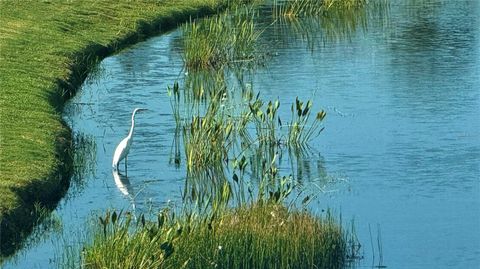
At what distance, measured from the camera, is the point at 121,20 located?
96.2ft

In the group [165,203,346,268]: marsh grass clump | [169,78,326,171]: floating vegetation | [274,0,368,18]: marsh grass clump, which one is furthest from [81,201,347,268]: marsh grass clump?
[274,0,368,18]: marsh grass clump

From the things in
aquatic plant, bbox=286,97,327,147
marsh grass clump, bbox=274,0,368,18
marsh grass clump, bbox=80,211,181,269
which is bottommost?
marsh grass clump, bbox=274,0,368,18

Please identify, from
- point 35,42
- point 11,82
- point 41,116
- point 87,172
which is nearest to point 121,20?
point 35,42

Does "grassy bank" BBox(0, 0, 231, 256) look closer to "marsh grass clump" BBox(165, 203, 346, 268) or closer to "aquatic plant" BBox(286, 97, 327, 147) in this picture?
"marsh grass clump" BBox(165, 203, 346, 268)

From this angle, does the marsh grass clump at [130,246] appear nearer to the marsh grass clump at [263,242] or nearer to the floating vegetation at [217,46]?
the marsh grass clump at [263,242]

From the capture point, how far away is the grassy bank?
1395 cm

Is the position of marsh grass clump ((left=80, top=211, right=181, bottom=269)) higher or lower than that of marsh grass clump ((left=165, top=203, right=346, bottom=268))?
higher

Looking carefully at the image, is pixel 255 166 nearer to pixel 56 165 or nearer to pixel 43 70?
pixel 56 165

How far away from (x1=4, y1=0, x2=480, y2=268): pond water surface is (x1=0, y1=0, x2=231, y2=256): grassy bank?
320 mm

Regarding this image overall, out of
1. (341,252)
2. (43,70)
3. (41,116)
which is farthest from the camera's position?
(43,70)

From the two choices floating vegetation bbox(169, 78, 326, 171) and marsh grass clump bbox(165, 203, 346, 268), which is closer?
marsh grass clump bbox(165, 203, 346, 268)

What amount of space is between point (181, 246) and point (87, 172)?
17.1ft

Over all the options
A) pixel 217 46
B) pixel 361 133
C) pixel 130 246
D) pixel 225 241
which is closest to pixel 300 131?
pixel 361 133

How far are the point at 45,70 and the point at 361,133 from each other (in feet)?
20.2
